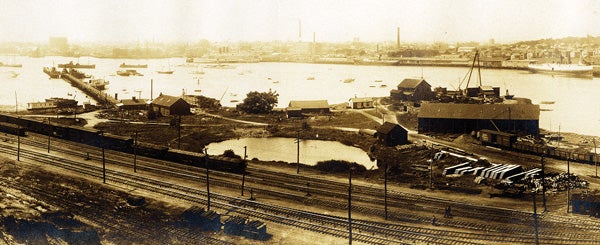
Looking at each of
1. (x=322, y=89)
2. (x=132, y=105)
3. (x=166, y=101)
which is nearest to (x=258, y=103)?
(x=166, y=101)

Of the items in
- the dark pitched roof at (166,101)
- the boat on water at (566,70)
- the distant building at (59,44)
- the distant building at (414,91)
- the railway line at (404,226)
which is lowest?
the railway line at (404,226)

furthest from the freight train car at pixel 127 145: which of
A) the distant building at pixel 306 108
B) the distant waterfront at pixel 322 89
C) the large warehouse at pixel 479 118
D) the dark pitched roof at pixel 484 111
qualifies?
the distant waterfront at pixel 322 89

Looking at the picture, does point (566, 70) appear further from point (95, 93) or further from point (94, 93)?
point (94, 93)

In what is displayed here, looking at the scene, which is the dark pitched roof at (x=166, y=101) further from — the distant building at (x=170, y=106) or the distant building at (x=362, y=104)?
the distant building at (x=362, y=104)

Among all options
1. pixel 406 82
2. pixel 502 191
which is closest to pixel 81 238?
pixel 502 191

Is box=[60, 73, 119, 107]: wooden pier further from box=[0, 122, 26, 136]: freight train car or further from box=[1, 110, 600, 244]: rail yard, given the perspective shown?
box=[1, 110, 600, 244]: rail yard

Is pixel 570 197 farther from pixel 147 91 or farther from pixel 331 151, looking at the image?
pixel 147 91
